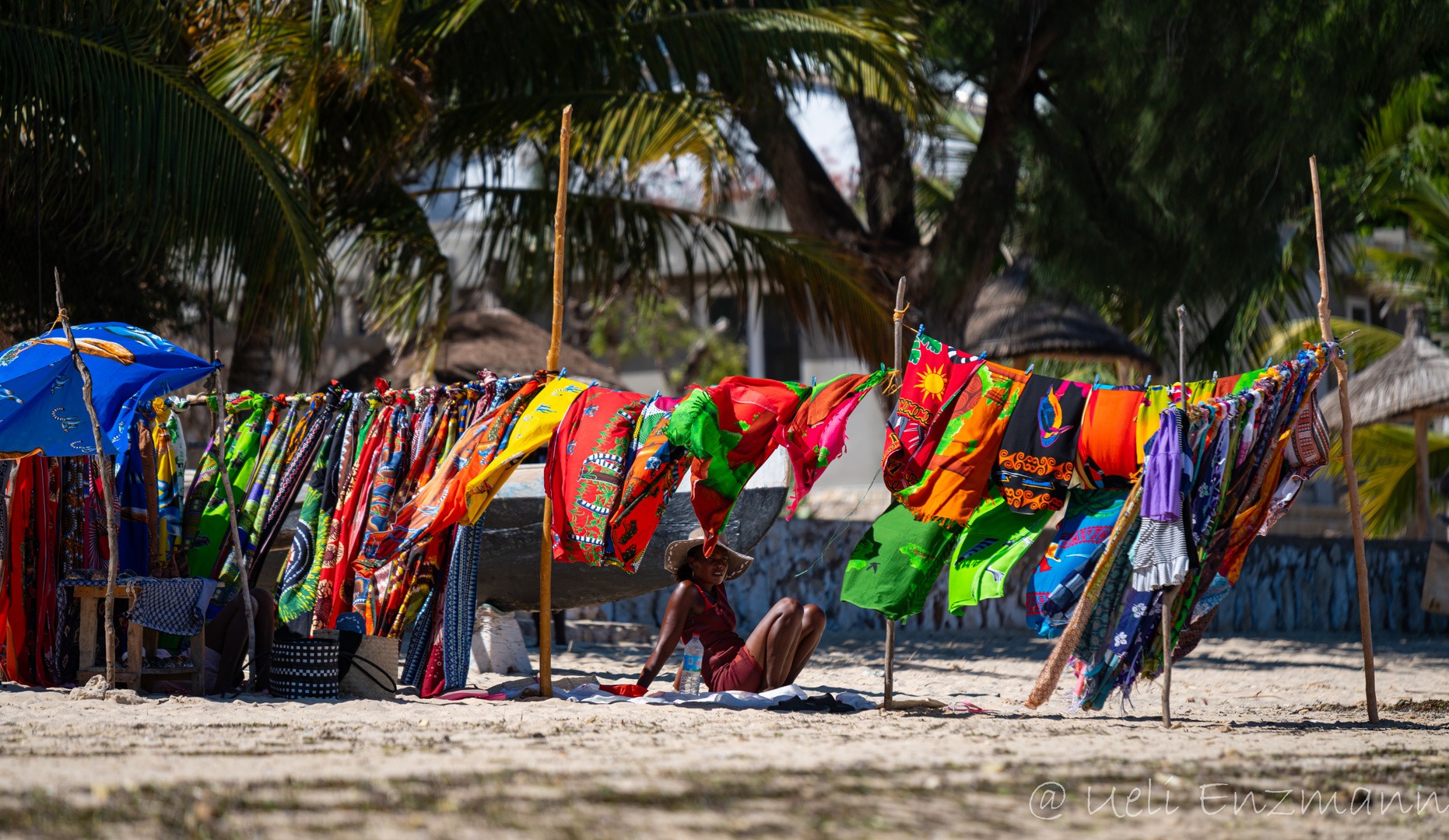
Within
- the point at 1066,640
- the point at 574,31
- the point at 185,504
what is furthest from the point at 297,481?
the point at 574,31

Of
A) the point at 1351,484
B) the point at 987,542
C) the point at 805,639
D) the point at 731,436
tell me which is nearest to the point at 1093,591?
the point at 987,542

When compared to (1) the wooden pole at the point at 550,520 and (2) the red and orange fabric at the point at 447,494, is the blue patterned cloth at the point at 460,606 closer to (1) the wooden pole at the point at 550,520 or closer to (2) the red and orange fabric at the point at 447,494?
(2) the red and orange fabric at the point at 447,494

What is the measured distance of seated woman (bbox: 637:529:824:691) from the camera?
18.2 feet

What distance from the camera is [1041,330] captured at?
1023 cm

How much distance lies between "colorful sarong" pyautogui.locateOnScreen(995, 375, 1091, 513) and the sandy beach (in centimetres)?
91

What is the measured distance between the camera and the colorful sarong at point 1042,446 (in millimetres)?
5098

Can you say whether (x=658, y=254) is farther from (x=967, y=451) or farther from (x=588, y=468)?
(x=967, y=451)

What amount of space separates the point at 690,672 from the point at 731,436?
1042 millimetres

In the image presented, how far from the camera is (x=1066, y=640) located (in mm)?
4867

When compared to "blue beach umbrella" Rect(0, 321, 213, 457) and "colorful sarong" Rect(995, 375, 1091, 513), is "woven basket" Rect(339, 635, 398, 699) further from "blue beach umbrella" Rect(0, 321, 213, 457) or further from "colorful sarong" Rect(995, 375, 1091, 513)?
"colorful sarong" Rect(995, 375, 1091, 513)

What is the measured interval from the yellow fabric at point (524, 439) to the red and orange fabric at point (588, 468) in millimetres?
59

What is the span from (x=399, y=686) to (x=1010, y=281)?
6.77m

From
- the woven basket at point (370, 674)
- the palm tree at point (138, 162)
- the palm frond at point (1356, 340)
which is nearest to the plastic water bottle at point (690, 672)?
the woven basket at point (370, 674)

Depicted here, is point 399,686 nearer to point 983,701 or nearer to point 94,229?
point 983,701
